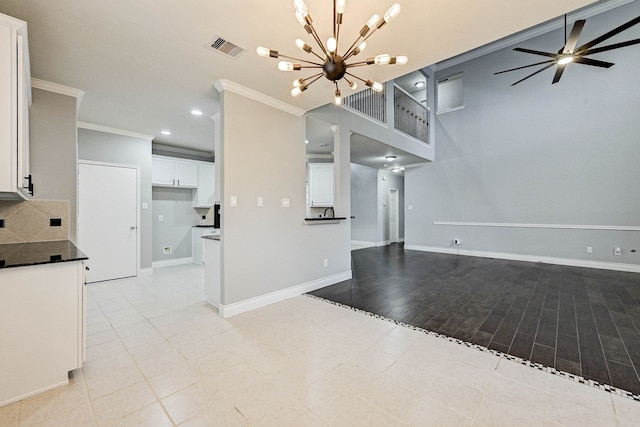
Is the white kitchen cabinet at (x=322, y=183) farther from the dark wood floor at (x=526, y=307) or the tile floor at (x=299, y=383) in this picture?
the tile floor at (x=299, y=383)

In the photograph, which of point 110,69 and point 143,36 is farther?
point 110,69

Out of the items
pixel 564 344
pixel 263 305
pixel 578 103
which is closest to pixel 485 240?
pixel 578 103

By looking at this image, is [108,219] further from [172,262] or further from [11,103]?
[11,103]

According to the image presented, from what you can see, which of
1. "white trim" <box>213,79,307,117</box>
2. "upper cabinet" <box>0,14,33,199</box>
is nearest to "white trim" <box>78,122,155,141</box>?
"white trim" <box>213,79,307,117</box>

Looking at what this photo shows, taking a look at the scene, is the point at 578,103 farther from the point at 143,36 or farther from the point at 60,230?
the point at 60,230

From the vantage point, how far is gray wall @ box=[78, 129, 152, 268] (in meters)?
4.28

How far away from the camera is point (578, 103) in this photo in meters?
5.48

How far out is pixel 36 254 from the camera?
6.14ft

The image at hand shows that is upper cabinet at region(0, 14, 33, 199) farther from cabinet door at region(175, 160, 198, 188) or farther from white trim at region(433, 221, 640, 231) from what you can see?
white trim at region(433, 221, 640, 231)

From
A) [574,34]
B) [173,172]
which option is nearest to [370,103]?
[574,34]

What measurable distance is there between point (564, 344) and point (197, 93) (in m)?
4.60

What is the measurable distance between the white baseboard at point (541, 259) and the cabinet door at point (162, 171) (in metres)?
6.63

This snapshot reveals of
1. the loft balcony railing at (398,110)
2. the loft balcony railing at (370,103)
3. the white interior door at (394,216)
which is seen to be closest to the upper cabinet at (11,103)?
the loft balcony railing at (398,110)

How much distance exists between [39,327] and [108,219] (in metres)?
3.38
